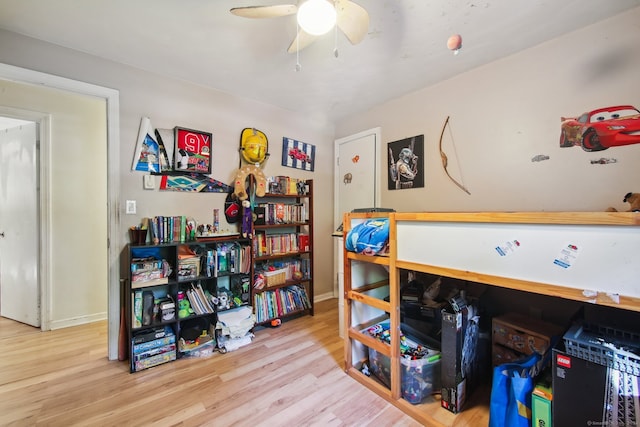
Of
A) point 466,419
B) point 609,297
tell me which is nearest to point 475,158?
point 609,297

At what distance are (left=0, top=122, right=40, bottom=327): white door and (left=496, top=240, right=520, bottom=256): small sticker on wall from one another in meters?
3.99

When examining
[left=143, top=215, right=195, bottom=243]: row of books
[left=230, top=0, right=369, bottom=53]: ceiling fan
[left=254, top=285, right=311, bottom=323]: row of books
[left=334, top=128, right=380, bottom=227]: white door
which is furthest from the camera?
[left=334, top=128, right=380, bottom=227]: white door

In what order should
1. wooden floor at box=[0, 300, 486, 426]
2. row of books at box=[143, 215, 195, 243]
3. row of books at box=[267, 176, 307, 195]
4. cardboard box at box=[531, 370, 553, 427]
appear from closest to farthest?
cardboard box at box=[531, 370, 553, 427]
wooden floor at box=[0, 300, 486, 426]
row of books at box=[143, 215, 195, 243]
row of books at box=[267, 176, 307, 195]

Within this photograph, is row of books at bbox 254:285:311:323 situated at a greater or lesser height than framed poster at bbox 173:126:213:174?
lesser

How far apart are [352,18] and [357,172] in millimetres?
1974

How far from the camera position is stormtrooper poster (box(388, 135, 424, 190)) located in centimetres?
257

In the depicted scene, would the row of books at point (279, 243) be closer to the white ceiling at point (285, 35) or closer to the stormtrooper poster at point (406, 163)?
the stormtrooper poster at point (406, 163)

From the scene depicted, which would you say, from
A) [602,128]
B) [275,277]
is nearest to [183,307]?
[275,277]

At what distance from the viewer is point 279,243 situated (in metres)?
2.76

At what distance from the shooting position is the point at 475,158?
7.21ft

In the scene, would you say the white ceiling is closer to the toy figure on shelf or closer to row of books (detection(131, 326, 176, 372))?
the toy figure on shelf

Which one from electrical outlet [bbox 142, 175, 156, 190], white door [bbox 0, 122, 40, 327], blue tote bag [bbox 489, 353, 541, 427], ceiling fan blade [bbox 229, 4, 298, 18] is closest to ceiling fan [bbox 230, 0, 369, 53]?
ceiling fan blade [bbox 229, 4, 298, 18]

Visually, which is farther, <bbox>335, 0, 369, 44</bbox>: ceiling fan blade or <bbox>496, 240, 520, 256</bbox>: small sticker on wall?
<bbox>335, 0, 369, 44</bbox>: ceiling fan blade

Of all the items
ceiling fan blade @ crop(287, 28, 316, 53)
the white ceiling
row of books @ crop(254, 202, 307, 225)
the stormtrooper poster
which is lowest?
row of books @ crop(254, 202, 307, 225)
